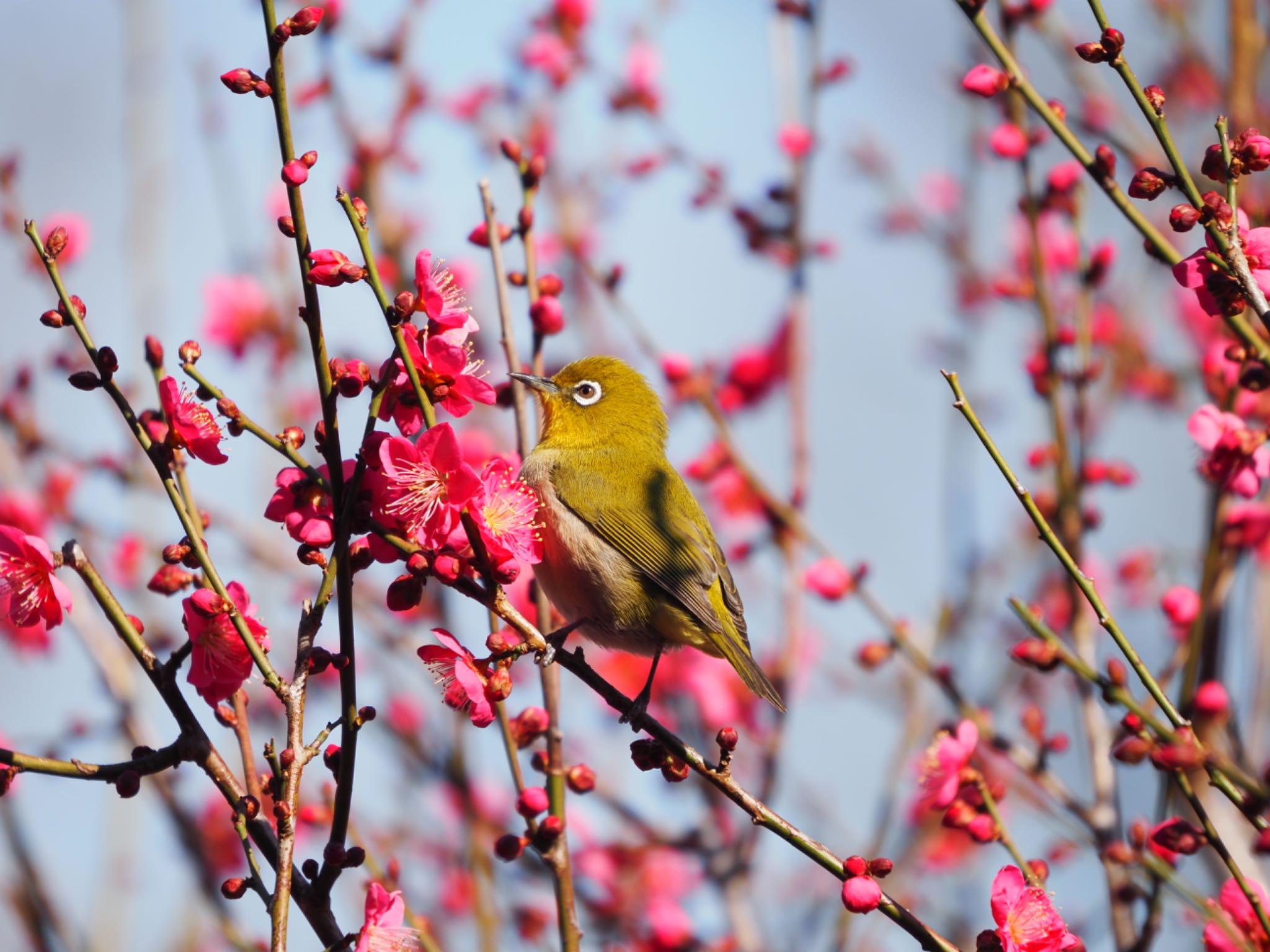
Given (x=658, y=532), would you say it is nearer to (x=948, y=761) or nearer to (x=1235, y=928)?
(x=948, y=761)

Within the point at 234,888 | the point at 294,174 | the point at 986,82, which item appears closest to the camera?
the point at 294,174

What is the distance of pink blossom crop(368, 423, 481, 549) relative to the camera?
2.23 metres

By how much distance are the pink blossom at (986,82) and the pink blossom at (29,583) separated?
244 centimetres

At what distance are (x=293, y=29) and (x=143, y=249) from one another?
331 cm

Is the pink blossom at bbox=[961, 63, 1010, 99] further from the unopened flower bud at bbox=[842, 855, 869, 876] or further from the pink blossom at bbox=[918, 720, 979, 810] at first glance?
the unopened flower bud at bbox=[842, 855, 869, 876]

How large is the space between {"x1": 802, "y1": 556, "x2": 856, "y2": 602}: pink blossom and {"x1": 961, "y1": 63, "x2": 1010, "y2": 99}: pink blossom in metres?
1.81

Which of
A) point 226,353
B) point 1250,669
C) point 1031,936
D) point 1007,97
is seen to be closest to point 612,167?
point 226,353

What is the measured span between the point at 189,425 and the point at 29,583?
417 mm

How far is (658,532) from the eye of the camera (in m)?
4.13

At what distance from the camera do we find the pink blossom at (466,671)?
247 cm

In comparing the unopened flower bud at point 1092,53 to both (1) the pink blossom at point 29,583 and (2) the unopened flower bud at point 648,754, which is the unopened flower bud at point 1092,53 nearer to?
(2) the unopened flower bud at point 648,754

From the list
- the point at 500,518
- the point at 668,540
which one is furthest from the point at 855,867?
the point at 668,540

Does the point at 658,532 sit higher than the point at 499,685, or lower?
higher

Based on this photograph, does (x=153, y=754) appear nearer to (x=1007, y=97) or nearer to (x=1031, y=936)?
(x=1031, y=936)
